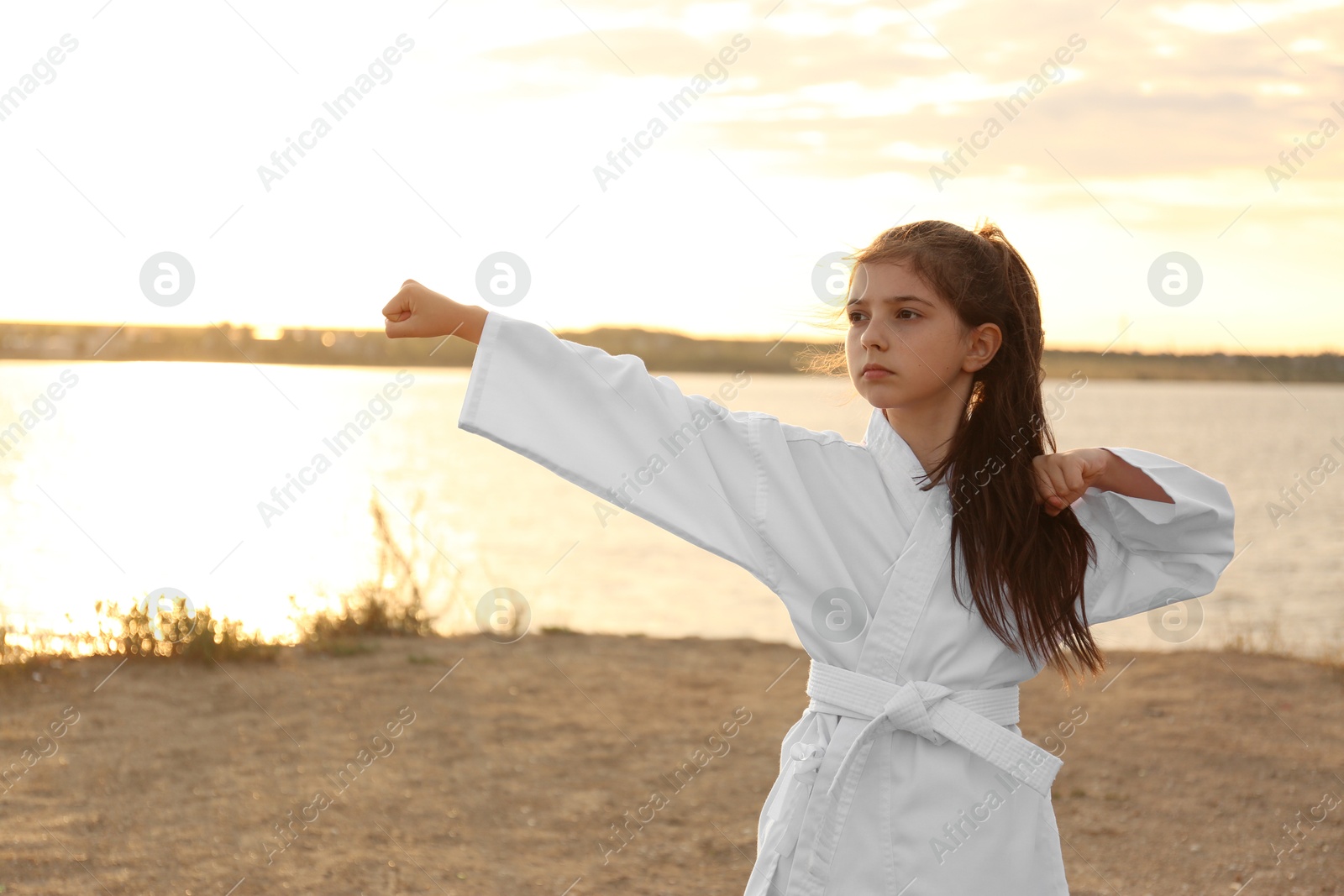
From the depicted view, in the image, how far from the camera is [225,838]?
391cm

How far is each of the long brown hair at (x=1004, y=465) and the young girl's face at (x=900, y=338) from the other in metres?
0.03

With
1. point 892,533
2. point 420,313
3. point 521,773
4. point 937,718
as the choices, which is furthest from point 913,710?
point 521,773

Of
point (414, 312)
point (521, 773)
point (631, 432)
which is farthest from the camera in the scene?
point (521, 773)

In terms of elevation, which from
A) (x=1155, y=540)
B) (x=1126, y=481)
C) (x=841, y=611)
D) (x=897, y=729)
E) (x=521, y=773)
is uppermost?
(x=1126, y=481)

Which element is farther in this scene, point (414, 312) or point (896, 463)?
point (896, 463)

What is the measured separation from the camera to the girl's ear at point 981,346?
204cm

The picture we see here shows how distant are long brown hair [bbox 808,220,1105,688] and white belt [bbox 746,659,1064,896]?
0.15 m

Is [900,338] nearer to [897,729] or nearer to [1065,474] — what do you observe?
[1065,474]

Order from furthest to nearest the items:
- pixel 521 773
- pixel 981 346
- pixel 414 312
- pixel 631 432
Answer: pixel 521 773, pixel 981 346, pixel 631 432, pixel 414 312

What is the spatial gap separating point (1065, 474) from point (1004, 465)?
118mm

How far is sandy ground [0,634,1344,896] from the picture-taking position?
3.81 meters

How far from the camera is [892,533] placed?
196 cm

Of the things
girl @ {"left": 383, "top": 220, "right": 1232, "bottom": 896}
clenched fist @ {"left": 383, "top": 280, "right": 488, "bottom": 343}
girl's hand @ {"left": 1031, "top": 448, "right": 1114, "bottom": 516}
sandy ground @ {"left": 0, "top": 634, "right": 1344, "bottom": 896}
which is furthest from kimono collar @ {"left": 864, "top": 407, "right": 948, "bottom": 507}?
sandy ground @ {"left": 0, "top": 634, "right": 1344, "bottom": 896}

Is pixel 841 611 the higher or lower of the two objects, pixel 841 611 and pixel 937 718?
the higher
